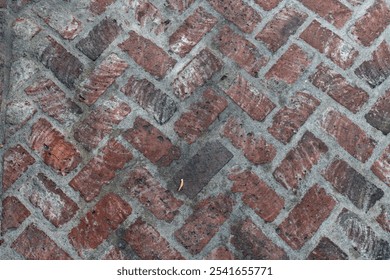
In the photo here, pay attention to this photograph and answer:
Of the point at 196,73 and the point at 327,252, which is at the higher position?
the point at 196,73

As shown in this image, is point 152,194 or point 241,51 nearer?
point 152,194

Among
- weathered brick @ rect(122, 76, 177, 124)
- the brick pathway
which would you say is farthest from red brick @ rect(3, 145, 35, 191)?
weathered brick @ rect(122, 76, 177, 124)

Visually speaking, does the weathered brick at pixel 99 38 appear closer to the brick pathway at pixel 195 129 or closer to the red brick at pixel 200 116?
the brick pathway at pixel 195 129

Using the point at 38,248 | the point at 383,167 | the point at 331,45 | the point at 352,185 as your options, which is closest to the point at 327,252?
the point at 352,185

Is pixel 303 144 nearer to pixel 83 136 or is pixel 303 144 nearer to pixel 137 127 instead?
pixel 137 127

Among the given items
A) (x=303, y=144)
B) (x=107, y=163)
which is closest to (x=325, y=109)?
(x=303, y=144)

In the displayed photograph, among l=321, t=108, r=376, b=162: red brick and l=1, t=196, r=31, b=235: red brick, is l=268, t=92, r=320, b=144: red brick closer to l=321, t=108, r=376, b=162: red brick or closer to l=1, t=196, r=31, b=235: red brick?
l=321, t=108, r=376, b=162: red brick

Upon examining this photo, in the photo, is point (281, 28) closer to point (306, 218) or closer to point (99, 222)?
point (306, 218)

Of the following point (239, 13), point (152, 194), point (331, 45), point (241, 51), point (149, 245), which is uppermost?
point (331, 45)
